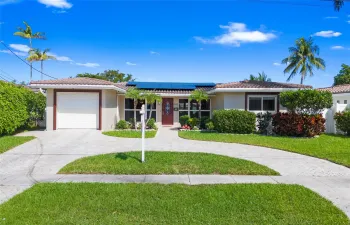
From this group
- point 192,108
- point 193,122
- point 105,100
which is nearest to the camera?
point 105,100

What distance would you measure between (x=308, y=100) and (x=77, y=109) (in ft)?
43.5

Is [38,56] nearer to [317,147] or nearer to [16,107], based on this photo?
[16,107]

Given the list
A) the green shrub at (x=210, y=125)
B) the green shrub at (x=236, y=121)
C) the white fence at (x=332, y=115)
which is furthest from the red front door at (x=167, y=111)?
the white fence at (x=332, y=115)

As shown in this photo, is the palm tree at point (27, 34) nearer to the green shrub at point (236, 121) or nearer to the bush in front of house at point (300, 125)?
the green shrub at point (236, 121)

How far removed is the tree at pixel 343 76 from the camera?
47.2 metres

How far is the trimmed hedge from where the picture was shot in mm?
12447

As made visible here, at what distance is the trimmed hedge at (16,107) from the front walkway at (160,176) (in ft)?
6.64

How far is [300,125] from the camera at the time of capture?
14.0 meters

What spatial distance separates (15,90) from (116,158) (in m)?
9.19

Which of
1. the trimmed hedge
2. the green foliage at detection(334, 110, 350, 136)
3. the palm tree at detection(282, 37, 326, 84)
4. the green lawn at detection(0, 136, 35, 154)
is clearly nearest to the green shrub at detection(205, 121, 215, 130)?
the green foliage at detection(334, 110, 350, 136)

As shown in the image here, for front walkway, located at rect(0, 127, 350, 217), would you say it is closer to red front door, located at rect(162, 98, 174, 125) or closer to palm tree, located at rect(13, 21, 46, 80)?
red front door, located at rect(162, 98, 174, 125)

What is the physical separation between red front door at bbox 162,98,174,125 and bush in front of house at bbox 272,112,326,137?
8125 millimetres

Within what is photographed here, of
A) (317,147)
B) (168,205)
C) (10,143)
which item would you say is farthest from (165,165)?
(10,143)

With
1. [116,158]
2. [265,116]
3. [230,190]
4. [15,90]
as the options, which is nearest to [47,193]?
[116,158]
